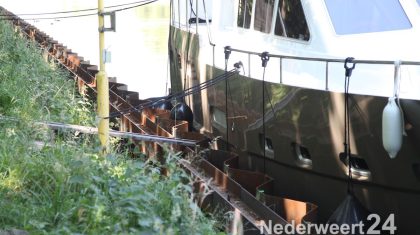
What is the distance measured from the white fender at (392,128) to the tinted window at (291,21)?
1.61 metres

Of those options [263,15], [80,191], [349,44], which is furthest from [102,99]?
[349,44]

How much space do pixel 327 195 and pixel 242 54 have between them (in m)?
2.23

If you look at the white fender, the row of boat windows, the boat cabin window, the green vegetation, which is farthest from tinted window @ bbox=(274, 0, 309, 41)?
the green vegetation

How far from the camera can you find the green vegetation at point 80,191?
427cm

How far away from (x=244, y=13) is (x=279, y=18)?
109 cm

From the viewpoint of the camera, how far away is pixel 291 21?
6.93 meters

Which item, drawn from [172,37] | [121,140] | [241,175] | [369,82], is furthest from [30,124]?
[172,37]

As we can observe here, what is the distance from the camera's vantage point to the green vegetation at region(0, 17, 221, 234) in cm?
427

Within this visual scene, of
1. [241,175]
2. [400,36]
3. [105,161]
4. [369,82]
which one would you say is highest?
[400,36]

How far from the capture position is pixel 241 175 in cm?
727

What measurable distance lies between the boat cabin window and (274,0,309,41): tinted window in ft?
1.07

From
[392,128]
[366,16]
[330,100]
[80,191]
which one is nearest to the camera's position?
[80,191]

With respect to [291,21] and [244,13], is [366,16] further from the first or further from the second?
[244,13]

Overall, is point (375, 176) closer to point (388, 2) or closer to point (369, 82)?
point (369, 82)
